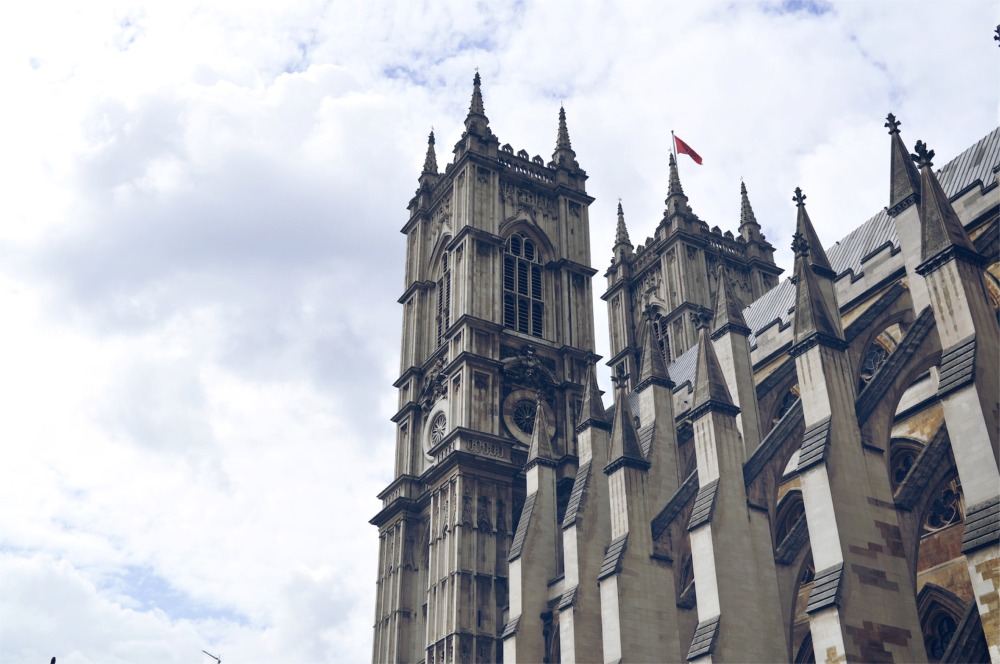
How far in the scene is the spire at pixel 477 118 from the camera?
49.7 meters

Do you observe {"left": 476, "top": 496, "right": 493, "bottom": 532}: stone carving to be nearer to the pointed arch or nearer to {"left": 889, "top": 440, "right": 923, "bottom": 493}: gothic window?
the pointed arch

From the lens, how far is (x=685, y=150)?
54875 mm

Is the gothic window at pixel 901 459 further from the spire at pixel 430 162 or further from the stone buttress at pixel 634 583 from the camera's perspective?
the spire at pixel 430 162

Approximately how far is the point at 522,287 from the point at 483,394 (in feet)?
23.1

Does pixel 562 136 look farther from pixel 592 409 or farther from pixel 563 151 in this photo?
pixel 592 409

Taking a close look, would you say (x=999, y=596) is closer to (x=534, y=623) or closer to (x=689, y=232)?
(x=534, y=623)

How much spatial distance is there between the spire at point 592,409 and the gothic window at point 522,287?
10.0 metres

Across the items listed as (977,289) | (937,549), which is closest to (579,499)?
(937,549)

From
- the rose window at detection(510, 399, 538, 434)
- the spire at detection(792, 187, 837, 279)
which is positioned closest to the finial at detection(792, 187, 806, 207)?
the spire at detection(792, 187, 837, 279)

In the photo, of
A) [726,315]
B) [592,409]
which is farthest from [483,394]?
[726,315]

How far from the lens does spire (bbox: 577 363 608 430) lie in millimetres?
34938

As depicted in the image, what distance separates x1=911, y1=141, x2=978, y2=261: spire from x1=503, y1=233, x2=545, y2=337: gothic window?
24962mm

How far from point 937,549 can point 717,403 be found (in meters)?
6.10

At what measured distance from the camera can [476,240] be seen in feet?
151
